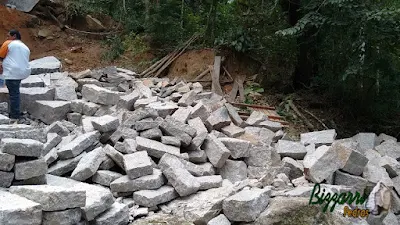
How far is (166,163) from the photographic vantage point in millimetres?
5574

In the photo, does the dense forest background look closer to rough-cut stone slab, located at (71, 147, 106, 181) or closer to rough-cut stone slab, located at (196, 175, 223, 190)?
rough-cut stone slab, located at (196, 175, 223, 190)

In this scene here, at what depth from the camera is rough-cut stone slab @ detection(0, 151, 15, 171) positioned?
15.2 ft

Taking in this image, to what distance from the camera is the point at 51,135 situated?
6.36m

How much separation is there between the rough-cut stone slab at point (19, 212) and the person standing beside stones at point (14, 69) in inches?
131

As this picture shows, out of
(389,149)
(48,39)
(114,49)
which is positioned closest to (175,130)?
(389,149)

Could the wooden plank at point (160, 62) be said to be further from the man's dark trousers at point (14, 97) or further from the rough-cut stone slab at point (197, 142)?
the rough-cut stone slab at point (197, 142)

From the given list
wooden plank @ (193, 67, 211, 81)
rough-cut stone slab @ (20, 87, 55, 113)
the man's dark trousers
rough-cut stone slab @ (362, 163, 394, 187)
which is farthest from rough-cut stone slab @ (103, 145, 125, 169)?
wooden plank @ (193, 67, 211, 81)

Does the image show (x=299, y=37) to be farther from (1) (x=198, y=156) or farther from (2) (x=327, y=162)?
(1) (x=198, y=156)

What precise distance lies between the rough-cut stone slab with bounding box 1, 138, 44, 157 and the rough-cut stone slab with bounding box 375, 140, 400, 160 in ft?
18.7

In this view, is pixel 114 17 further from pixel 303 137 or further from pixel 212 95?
pixel 303 137

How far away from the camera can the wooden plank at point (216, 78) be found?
9270mm

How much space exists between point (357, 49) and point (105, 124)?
15.3 ft

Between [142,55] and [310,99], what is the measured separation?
427 centimetres
